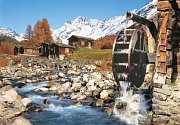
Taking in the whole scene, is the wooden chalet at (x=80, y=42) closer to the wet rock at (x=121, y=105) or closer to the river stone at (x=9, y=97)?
the river stone at (x=9, y=97)

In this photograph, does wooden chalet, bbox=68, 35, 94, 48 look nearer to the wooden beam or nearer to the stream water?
the stream water

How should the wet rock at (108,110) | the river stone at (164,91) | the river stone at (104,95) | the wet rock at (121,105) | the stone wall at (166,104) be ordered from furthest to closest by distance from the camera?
1. the river stone at (104,95)
2. the wet rock at (121,105)
3. the wet rock at (108,110)
4. the river stone at (164,91)
5. the stone wall at (166,104)

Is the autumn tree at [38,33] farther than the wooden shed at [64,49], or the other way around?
the autumn tree at [38,33]

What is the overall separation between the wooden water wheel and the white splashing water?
1359 mm

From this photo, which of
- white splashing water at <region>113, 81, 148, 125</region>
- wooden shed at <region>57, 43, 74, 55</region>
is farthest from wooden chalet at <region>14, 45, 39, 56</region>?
white splashing water at <region>113, 81, 148, 125</region>

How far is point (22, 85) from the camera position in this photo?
88.2 feet

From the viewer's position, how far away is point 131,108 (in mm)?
15406

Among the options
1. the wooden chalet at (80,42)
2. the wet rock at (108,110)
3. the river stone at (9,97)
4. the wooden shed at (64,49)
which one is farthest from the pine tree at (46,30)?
the wet rock at (108,110)

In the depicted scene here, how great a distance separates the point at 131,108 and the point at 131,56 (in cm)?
454

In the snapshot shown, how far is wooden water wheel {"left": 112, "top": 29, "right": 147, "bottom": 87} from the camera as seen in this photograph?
39.8ft

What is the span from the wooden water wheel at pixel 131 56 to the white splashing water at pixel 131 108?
1359mm

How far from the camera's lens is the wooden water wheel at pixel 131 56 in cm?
1212

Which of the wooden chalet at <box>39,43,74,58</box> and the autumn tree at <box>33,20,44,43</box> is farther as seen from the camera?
the autumn tree at <box>33,20,44,43</box>

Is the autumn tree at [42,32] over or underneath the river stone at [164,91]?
over
